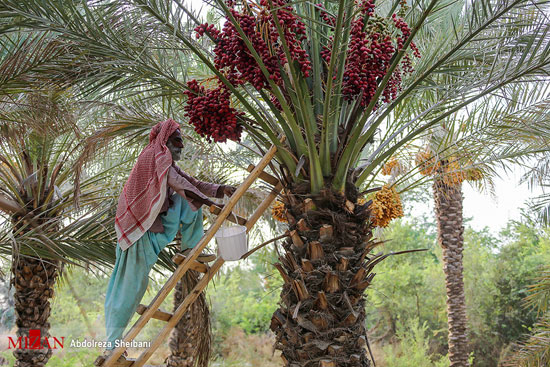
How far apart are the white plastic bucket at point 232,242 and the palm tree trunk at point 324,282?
0.41 metres

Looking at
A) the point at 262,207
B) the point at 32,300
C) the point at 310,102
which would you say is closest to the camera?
the point at 310,102

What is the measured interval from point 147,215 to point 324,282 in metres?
1.31

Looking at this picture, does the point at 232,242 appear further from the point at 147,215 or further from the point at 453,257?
the point at 453,257

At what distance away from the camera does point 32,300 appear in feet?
20.7

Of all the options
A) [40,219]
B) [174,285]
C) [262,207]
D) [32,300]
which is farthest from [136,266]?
[32,300]

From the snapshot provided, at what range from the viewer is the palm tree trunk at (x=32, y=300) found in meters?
6.27

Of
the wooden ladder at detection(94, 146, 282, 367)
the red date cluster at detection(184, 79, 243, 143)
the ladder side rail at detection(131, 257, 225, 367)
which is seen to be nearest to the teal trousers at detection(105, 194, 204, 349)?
the wooden ladder at detection(94, 146, 282, 367)

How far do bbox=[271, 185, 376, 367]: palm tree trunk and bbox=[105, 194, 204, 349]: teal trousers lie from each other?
0.76m

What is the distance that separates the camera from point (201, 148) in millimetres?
5371

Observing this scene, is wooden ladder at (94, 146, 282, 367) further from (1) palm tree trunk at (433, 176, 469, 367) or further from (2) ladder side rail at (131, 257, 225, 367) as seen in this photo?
(1) palm tree trunk at (433, 176, 469, 367)

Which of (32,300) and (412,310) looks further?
(412,310)

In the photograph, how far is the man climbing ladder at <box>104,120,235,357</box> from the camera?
3625 mm

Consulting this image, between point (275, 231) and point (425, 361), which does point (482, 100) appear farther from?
point (425, 361)

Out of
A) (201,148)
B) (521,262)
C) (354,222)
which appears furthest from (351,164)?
(521,262)
